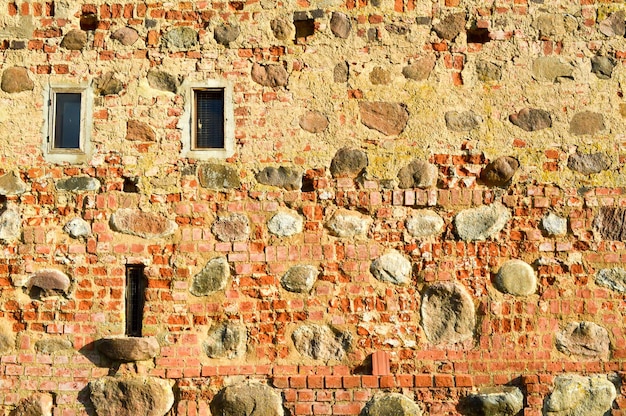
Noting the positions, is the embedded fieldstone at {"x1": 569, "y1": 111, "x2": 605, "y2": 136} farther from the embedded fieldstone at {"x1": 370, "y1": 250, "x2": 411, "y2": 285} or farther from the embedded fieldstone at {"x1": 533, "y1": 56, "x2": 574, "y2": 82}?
the embedded fieldstone at {"x1": 370, "y1": 250, "x2": 411, "y2": 285}

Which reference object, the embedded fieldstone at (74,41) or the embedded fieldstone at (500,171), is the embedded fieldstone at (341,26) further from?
the embedded fieldstone at (74,41)

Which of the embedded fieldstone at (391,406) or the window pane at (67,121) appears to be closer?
the embedded fieldstone at (391,406)

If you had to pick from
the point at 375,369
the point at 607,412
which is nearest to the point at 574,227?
the point at 607,412

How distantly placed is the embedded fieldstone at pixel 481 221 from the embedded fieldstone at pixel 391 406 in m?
1.09

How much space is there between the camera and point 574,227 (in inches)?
195

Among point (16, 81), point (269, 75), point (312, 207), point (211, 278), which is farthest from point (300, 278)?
point (16, 81)

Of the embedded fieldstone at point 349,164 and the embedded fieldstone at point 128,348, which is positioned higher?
the embedded fieldstone at point 349,164

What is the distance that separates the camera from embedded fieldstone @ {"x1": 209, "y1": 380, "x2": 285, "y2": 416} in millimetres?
4793

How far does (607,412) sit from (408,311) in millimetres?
1374

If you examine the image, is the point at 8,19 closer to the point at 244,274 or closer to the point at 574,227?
the point at 244,274

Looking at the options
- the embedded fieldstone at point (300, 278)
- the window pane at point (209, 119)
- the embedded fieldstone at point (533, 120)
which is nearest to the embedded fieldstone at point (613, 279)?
the embedded fieldstone at point (533, 120)

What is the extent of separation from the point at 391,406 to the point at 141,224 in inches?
77.8

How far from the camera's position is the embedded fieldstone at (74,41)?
5.21 m

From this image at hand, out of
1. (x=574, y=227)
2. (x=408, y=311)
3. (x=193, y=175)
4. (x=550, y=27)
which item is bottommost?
(x=408, y=311)
